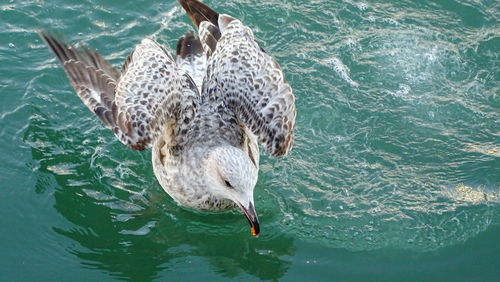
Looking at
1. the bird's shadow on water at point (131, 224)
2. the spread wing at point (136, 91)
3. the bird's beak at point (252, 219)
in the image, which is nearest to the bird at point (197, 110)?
the spread wing at point (136, 91)

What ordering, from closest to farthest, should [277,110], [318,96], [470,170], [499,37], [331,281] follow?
1. [331,281]
2. [277,110]
3. [470,170]
4. [318,96]
5. [499,37]

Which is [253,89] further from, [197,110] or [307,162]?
[307,162]

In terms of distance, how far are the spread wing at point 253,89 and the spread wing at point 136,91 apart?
0.28m

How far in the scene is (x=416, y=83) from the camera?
29.3 feet

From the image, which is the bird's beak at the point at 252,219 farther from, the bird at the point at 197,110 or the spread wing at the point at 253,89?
the spread wing at the point at 253,89

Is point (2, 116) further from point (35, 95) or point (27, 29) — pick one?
point (27, 29)

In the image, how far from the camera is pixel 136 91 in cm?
732

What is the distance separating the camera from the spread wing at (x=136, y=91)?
7.18m

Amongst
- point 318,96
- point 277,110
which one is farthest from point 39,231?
point 318,96

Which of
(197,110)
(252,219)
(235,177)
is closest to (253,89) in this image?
(197,110)

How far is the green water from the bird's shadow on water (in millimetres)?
16

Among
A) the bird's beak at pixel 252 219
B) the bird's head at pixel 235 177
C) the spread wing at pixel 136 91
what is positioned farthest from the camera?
the spread wing at pixel 136 91

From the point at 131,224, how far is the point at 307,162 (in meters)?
1.82

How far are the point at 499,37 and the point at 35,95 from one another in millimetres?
5316
